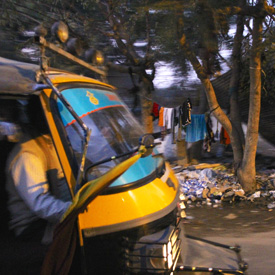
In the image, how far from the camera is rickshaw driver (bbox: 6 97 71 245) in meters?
1.91

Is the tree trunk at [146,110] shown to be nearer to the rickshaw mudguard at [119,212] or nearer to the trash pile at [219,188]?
the trash pile at [219,188]

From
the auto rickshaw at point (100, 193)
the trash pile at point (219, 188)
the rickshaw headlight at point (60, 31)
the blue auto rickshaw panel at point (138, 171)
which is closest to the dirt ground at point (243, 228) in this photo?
the trash pile at point (219, 188)

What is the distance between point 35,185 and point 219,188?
20.1 ft

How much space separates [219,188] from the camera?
7418 millimetres

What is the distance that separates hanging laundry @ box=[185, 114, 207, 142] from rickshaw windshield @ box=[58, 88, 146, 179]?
6.53 meters

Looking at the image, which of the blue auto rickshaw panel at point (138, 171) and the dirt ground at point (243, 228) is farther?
the dirt ground at point (243, 228)

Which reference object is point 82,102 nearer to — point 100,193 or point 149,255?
point 100,193

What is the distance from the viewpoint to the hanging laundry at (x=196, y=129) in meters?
8.90

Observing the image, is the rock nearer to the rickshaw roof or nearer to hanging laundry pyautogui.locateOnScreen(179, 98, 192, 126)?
hanging laundry pyautogui.locateOnScreen(179, 98, 192, 126)

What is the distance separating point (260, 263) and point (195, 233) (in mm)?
1709

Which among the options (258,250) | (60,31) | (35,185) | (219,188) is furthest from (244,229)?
(60,31)

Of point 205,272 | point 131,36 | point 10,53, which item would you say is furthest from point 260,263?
point 131,36

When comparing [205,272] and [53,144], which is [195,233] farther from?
[53,144]

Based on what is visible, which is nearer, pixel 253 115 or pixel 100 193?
pixel 100 193
